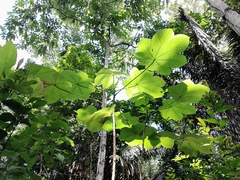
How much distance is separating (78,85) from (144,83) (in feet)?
0.54

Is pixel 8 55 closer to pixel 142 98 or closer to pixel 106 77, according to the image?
pixel 106 77

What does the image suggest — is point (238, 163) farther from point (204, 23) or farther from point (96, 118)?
point (204, 23)

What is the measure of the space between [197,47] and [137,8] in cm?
244

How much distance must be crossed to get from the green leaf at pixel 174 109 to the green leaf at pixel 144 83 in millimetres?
31

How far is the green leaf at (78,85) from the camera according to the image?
0.53 meters

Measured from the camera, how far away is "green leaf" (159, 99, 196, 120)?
19.6 inches

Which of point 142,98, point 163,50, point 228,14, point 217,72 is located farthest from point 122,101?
point 163,50

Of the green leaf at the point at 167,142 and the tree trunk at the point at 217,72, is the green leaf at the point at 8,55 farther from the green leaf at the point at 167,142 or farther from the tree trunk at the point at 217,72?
the tree trunk at the point at 217,72

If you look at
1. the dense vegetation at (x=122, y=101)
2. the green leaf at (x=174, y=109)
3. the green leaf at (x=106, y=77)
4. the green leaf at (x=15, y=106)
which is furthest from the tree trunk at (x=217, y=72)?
the green leaf at (x=15, y=106)

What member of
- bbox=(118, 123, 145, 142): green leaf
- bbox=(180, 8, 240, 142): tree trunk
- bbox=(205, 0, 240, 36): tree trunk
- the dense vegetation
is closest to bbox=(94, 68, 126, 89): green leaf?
the dense vegetation

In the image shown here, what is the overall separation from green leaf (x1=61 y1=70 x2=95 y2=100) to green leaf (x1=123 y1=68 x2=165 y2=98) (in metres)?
0.09

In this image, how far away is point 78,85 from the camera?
546 mm

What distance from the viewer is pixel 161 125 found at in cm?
588

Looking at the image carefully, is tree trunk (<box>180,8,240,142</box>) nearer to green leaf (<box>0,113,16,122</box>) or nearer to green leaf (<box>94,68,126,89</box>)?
green leaf (<box>94,68,126,89</box>)
